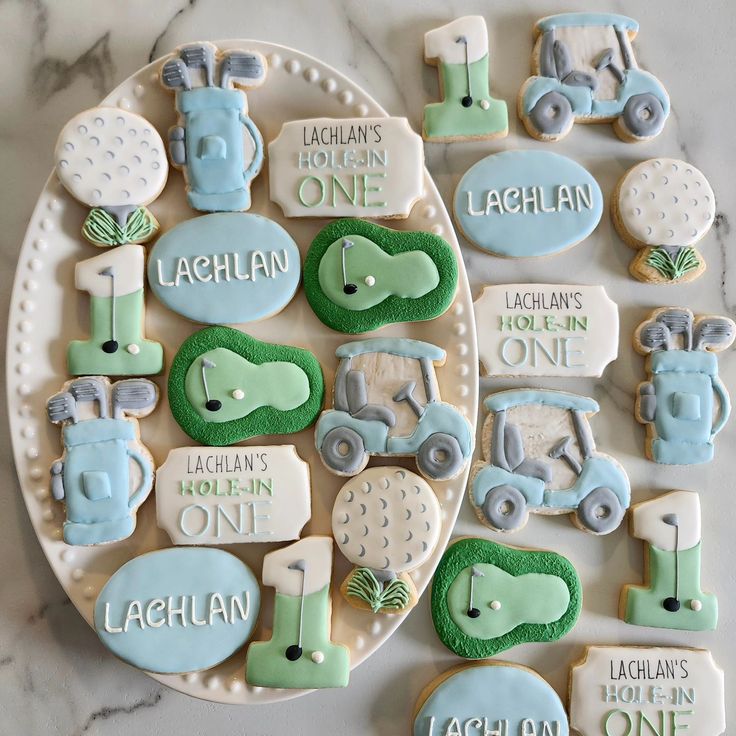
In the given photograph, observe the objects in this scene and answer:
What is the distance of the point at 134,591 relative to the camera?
840 millimetres

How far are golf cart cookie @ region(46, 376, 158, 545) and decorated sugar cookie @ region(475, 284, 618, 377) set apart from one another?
1.47ft

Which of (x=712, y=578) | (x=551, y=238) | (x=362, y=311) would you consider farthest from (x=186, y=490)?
(x=712, y=578)

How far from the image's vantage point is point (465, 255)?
0.93 metres

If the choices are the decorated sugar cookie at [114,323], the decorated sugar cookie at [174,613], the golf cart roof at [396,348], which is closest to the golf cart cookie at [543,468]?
the golf cart roof at [396,348]

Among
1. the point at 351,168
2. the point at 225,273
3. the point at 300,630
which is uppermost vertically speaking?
the point at 351,168

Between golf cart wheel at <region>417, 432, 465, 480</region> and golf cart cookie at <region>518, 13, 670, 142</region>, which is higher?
golf cart cookie at <region>518, 13, 670, 142</region>

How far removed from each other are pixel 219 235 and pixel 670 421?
62cm

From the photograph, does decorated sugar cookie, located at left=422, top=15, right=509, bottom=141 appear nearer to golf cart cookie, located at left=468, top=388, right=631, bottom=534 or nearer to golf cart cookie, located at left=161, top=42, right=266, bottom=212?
golf cart cookie, located at left=161, top=42, right=266, bottom=212

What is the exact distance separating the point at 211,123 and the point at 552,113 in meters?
0.44

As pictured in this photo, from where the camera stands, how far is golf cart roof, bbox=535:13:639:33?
3.01 feet

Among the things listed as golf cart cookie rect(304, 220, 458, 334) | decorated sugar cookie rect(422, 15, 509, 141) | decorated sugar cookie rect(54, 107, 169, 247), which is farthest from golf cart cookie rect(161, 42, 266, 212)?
decorated sugar cookie rect(422, 15, 509, 141)

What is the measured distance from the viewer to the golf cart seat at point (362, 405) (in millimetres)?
843

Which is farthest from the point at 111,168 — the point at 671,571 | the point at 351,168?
the point at 671,571

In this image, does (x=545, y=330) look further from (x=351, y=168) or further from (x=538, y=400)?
(x=351, y=168)
